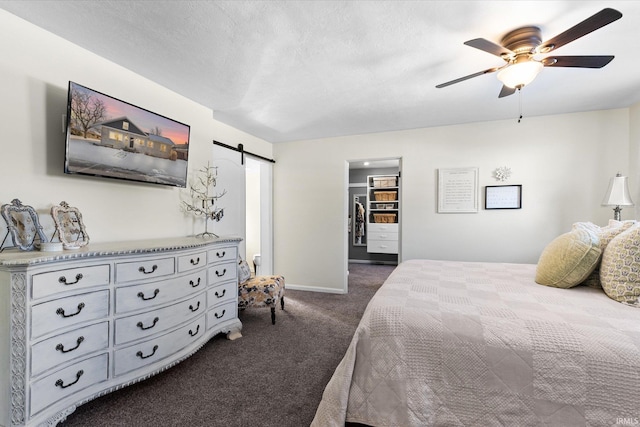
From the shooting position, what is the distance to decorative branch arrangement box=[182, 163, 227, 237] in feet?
9.55

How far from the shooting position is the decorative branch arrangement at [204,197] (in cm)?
291

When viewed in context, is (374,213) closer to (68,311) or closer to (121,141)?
(121,141)

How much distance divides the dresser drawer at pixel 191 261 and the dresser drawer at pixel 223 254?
0.28 feet

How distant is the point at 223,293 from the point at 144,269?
87 centimetres

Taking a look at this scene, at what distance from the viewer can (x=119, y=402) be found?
1.73 m

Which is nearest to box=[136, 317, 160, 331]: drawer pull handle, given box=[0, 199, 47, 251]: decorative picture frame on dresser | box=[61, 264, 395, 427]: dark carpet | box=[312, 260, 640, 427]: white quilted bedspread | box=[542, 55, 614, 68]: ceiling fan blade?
box=[61, 264, 395, 427]: dark carpet

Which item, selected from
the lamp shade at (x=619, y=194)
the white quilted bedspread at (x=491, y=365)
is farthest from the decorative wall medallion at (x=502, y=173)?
the white quilted bedspread at (x=491, y=365)

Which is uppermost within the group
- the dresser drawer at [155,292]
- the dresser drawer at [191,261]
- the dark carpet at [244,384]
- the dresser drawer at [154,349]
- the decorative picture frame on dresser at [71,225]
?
the decorative picture frame on dresser at [71,225]

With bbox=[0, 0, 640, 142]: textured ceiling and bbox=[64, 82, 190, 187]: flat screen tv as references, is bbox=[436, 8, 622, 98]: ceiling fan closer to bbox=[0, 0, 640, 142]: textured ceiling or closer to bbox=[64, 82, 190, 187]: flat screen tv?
bbox=[0, 0, 640, 142]: textured ceiling

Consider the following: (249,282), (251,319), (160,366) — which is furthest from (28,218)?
(251,319)

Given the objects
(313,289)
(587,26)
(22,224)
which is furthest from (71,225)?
(587,26)

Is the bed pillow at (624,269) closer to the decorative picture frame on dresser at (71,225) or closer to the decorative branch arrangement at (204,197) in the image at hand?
the decorative branch arrangement at (204,197)

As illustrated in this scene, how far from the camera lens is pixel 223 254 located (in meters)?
2.57

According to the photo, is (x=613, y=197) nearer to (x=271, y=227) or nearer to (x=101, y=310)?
(x=271, y=227)
